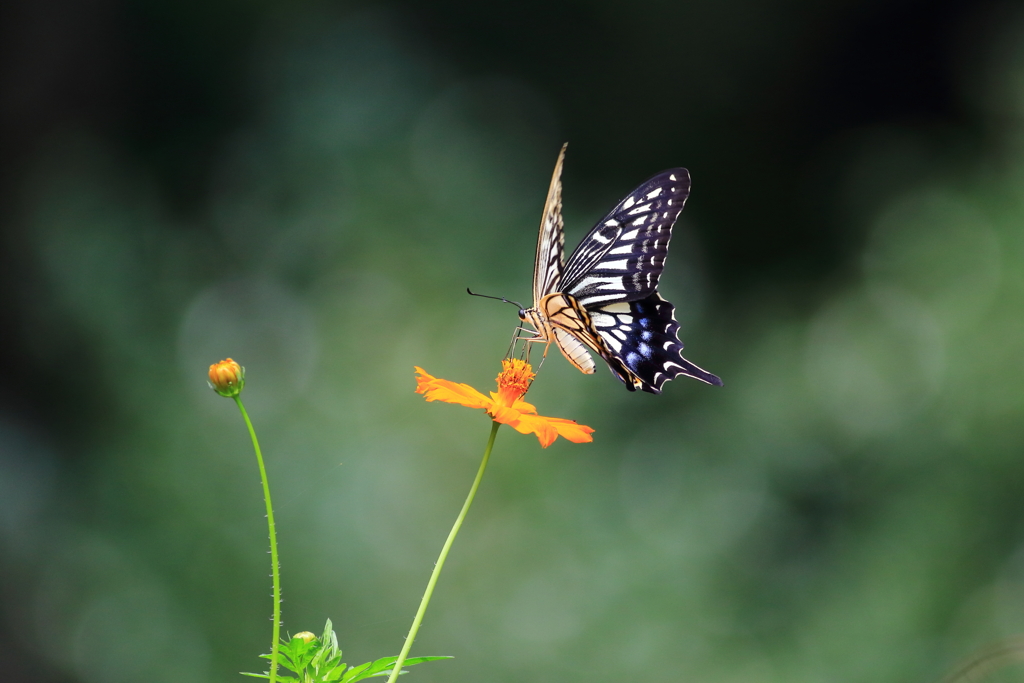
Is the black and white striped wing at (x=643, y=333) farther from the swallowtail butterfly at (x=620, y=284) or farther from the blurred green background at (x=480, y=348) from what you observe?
the blurred green background at (x=480, y=348)

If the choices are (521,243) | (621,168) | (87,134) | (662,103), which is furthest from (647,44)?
(87,134)

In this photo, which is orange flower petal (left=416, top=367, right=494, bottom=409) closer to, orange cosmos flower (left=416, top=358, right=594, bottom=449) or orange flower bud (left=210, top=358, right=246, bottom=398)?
orange cosmos flower (left=416, top=358, right=594, bottom=449)

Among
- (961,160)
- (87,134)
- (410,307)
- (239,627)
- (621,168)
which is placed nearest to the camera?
(239,627)

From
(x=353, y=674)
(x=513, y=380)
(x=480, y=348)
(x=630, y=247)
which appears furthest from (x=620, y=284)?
(x=480, y=348)

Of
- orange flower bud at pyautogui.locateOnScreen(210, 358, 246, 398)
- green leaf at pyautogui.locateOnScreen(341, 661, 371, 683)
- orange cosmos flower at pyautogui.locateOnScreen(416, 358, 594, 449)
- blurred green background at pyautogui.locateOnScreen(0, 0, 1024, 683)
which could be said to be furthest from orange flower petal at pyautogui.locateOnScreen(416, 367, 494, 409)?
blurred green background at pyautogui.locateOnScreen(0, 0, 1024, 683)

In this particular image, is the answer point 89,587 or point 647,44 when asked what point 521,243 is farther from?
point 89,587

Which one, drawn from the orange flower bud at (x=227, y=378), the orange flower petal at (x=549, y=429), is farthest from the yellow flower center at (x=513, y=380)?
the orange flower bud at (x=227, y=378)
